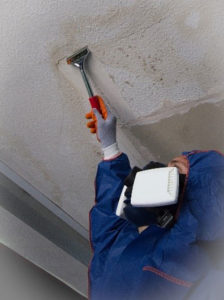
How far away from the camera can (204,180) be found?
0.70 m

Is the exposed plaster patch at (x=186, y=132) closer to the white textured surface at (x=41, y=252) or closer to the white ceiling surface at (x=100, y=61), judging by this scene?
the white ceiling surface at (x=100, y=61)

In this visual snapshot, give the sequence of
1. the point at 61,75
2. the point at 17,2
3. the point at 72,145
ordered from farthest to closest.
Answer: the point at 72,145, the point at 61,75, the point at 17,2

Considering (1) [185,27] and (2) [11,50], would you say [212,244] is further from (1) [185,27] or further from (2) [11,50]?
(2) [11,50]

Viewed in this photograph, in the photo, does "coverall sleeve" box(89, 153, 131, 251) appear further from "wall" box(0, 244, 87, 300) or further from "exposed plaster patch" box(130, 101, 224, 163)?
"wall" box(0, 244, 87, 300)

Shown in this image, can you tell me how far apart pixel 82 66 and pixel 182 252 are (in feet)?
1.86

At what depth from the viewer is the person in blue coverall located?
68 centimetres

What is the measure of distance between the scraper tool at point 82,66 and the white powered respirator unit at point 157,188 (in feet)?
1.02

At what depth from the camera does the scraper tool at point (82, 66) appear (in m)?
0.87

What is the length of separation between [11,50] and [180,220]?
2.07 ft

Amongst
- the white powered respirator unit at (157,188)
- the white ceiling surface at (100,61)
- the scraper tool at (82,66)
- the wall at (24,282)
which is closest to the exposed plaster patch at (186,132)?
the white ceiling surface at (100,61)

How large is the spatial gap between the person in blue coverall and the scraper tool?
0.97ft

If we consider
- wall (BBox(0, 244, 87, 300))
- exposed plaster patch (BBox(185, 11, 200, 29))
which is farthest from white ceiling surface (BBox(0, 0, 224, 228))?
wall (BBox(0, 244, 87, 300))

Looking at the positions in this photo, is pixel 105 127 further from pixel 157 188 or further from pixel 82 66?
pixel 157 188

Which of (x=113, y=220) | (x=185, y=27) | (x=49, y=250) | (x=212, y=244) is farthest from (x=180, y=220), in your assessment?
(x=49, y=250)
